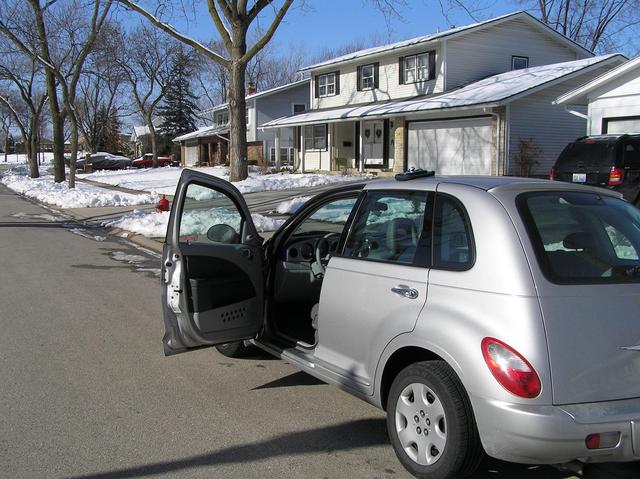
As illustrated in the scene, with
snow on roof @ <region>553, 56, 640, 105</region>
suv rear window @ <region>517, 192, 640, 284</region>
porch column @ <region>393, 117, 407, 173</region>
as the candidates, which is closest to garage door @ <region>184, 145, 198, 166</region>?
porch column @ <region>393, 117, 407, 173</region>

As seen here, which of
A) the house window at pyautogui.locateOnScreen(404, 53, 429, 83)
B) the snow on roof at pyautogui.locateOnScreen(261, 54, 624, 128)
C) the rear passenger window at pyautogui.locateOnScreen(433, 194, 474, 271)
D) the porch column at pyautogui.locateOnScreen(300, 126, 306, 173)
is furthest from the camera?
the porch column at pyautogui.locateOnScreen(300, 126, 306, 173)

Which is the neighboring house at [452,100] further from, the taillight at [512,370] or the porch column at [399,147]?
the taillight at [512,370]

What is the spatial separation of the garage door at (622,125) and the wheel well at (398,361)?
1573cm

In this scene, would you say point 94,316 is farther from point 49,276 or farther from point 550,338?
point 550,338

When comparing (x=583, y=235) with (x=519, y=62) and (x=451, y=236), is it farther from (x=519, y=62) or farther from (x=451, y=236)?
(x=519, y=62)

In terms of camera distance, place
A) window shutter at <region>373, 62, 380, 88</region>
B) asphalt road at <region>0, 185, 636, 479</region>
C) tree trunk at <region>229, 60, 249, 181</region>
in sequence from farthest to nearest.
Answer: window shutter at <region>373, 62, 380, 88</region>
tree trunk at <region>229, 60, 249, 181</region>
asphalt road at <region>0, 185, 636, 479</region>

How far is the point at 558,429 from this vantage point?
2.80 m

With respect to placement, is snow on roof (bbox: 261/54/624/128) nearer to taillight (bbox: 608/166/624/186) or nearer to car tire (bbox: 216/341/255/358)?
taillight (bbox: 608/166/624/186)

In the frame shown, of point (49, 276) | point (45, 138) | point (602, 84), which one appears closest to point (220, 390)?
point (49, 276)

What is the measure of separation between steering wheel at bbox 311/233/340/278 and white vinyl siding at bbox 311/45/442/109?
22830 millimetres

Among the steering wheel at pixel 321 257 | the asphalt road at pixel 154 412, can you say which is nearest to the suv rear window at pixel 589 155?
the steering wheel at pixel 321 257

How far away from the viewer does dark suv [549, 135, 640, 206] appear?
12609 mm

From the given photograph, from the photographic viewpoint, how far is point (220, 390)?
4766mm

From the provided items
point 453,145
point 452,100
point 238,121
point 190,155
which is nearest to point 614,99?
point 452,100
